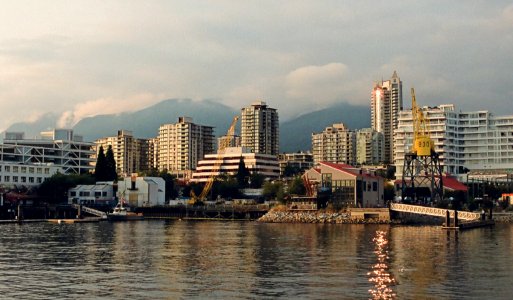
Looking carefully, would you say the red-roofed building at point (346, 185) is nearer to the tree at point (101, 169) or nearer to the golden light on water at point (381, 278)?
the tree at point (101, 169)

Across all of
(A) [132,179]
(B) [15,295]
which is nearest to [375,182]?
(A) [132,179]

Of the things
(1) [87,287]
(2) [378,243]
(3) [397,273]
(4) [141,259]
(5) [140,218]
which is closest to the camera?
(1) [87,287]

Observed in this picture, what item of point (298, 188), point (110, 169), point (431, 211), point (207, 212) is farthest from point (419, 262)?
point (110, 169)

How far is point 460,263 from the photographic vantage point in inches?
2250

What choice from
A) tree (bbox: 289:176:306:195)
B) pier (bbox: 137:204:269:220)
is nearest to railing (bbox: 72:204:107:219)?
pier (bbox: 137:204:269:220)

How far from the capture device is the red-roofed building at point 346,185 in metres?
141

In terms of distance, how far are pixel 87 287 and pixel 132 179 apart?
140 meters

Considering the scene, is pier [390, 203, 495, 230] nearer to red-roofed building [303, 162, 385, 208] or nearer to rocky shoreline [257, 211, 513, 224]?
rocky shoreline [257, 211, 513, 224]

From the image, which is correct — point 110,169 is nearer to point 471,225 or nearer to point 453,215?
point 453,215

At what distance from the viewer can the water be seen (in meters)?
42.7

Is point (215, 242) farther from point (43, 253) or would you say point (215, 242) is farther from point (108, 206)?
point (108, 206)

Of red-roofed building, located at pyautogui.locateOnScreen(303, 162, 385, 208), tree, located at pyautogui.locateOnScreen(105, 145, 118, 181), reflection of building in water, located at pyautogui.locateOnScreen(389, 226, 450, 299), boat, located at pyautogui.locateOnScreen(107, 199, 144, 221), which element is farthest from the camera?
tree, located at pyautogui.locateOnScreen(105, 145, 118, 181)

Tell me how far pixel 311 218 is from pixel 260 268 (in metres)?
82.1

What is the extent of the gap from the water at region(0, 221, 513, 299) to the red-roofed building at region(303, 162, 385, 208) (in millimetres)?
55045
